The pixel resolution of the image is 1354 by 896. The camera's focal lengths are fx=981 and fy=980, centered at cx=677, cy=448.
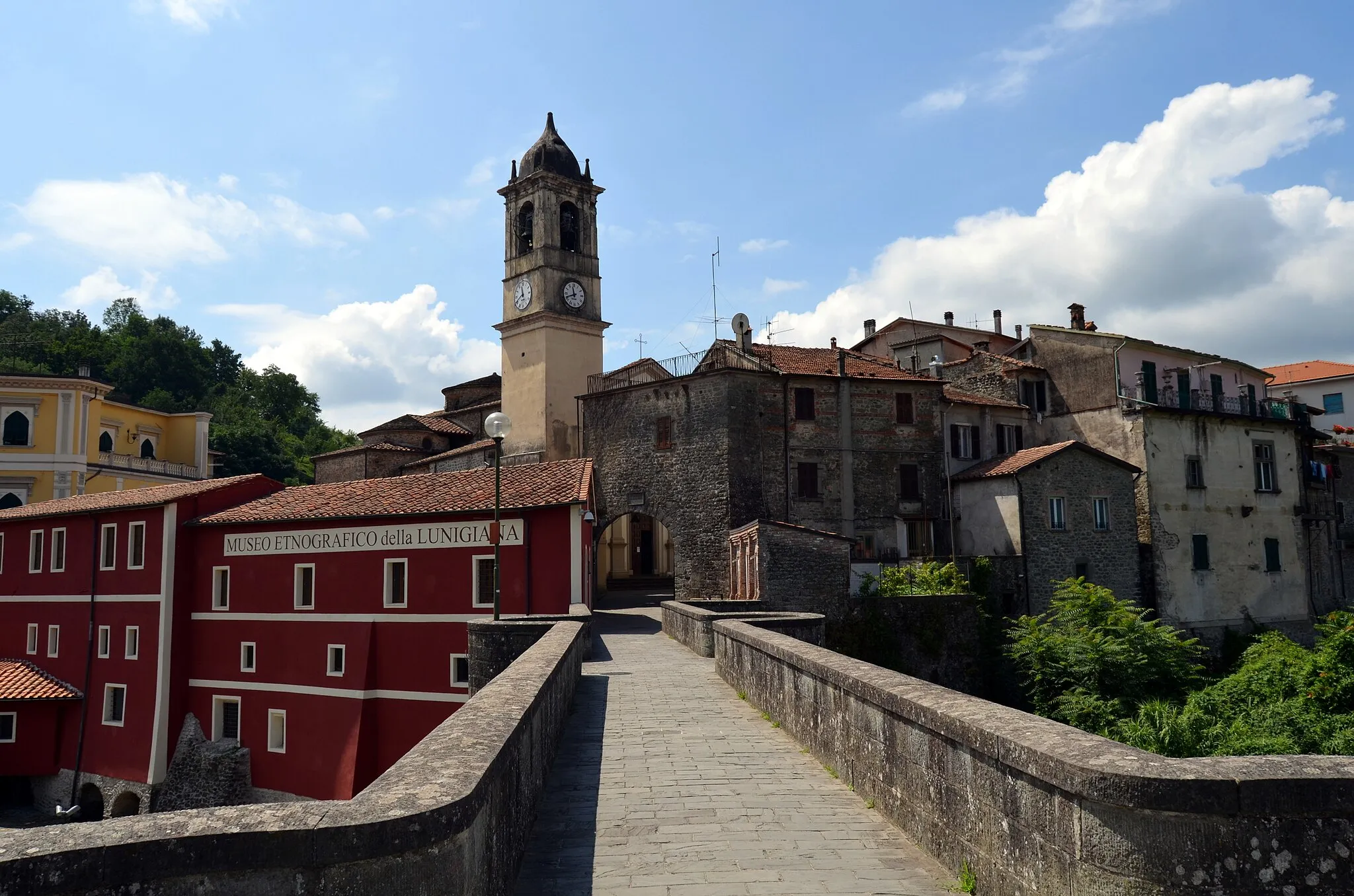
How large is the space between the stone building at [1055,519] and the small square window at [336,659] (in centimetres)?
2143

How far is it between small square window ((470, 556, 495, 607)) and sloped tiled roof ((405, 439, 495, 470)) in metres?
18.8

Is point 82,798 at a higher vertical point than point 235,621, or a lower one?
lower

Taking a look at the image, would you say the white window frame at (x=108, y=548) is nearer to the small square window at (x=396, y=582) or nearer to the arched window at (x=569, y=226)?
the small square window at (x=396, y=582)

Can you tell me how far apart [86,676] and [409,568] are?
13288mm

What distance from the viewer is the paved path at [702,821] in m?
5.23

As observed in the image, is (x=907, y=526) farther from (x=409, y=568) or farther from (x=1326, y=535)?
(x=1326, y=535)

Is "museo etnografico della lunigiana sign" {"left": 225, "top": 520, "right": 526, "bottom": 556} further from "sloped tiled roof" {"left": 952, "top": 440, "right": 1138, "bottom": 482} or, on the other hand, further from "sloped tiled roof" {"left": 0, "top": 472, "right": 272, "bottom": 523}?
"sloped tiled roof" {"left": 952, "top": 440, "right": 1138, "bottom": 482}

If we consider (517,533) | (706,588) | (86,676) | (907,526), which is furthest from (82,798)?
(907,526)

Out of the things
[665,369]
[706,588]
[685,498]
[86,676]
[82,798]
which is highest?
[665,369]

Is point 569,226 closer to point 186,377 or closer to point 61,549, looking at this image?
point 61,549

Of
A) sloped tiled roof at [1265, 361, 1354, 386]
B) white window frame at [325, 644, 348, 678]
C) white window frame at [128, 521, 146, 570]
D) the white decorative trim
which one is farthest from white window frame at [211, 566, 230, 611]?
sloped tiled roof at [1265, 361, 1354, 386]

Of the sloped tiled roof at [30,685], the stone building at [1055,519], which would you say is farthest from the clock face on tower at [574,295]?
the sloped tiled roof at [30,685]

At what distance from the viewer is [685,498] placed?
116 feet

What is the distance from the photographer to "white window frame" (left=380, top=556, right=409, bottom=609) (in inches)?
998
